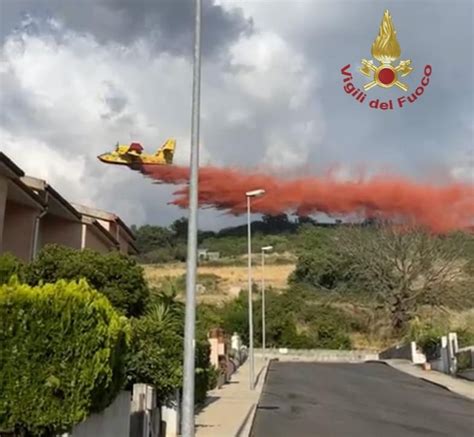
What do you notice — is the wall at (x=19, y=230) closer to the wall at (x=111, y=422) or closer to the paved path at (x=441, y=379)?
the wall at (x=111, y=422)

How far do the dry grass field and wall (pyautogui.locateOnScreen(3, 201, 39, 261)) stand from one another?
54388mm

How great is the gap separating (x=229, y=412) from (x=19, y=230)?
8.74 metres

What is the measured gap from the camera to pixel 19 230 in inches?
838

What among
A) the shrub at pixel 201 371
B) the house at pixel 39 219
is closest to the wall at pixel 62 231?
the house at pixel 39 219

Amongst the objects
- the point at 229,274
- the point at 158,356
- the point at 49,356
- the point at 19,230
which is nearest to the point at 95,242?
the point at 19,230

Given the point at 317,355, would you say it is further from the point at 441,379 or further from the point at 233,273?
the point at 233,273

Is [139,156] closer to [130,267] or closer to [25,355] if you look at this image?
[130,267]

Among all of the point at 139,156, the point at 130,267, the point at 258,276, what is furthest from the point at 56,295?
the point at 258,276

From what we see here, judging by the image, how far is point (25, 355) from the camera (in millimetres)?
6977

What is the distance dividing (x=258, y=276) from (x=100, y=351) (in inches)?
3308

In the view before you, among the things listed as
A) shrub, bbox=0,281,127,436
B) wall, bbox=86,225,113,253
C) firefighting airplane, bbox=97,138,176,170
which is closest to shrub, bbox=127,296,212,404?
shrub, bbox=0,281,127,436

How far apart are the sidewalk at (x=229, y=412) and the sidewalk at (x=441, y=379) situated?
8.05 metres

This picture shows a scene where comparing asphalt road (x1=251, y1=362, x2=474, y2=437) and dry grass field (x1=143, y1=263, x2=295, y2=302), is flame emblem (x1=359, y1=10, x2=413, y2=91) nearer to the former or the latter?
asphalt road (x1=251, y1=362, x2=474, y2=437)

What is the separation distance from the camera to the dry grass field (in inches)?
3115
